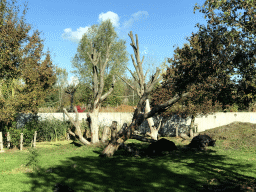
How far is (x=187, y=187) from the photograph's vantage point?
6.93 meters

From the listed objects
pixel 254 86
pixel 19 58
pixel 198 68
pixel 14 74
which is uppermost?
pixel 19 58

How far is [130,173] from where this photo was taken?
28.2 ft

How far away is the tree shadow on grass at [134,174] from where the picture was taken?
23.4 ft

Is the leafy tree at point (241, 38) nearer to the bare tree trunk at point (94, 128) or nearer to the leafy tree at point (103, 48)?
the bare tree trunk at point (94, 128)

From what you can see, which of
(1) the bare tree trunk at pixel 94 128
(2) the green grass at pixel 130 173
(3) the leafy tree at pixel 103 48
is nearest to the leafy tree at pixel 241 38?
(2) the green grass at pixel 130 173

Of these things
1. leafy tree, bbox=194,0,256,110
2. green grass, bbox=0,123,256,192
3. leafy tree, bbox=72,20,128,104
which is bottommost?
green grass, bbox=0,123,256,192

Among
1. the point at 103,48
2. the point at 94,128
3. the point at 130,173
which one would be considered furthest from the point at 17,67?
the point at 103,48

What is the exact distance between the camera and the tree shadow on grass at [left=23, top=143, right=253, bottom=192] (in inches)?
280

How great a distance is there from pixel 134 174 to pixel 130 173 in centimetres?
19

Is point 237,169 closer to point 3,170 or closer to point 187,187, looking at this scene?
point 187,187

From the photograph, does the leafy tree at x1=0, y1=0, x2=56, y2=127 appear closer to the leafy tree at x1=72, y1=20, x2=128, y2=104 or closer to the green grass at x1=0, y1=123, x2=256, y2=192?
the green grass at x1=0, y1=123, x2=256, y2=192

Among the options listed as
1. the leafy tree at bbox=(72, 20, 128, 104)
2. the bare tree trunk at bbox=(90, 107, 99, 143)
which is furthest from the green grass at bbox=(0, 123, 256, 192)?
the leafy tree at bbox=(72, 20, 128, 104)

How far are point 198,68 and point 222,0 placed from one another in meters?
2.27

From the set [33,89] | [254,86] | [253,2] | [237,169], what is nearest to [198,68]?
[254,86]
